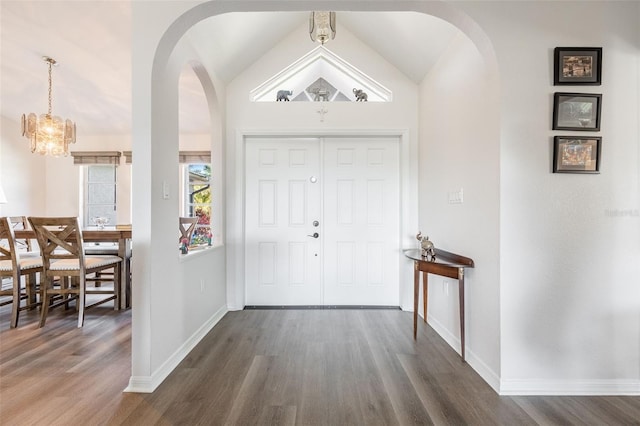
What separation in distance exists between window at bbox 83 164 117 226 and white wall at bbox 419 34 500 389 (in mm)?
5256

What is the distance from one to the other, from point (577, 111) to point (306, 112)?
251cm

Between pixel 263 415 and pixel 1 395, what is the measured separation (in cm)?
171

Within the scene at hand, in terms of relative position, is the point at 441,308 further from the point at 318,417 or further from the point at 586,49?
the point at 586,49

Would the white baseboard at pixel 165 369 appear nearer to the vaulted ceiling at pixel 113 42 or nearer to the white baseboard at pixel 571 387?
the white baseboard at pixel 571 387

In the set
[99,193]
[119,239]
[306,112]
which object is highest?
[306,112]

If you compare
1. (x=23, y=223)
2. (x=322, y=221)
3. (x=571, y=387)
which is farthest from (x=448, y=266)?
(x=23, y=223)

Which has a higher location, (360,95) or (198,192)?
(360,95)

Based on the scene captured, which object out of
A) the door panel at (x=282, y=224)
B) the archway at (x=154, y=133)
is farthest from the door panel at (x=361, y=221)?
the archway at (x=154, y=133)

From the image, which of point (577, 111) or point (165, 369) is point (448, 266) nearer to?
point (577, 111)

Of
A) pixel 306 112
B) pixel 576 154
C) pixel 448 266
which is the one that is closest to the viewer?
pixel 576 154

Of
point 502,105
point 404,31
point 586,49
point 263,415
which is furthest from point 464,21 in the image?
point 263,415

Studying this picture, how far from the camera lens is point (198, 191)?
543cm

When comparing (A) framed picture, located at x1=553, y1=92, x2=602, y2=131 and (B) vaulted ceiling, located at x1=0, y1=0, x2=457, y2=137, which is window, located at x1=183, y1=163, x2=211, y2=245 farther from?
(A) framed picture, located at x1=553, y1=92, x2=602, y2=131

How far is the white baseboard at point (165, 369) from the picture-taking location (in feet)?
6.55
